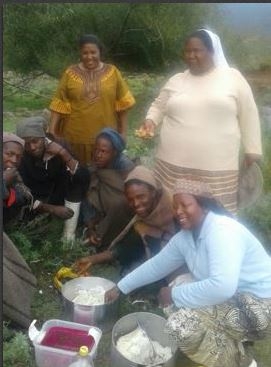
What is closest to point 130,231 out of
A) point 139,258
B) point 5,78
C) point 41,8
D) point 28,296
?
point 139,258

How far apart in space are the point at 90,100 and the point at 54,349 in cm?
104

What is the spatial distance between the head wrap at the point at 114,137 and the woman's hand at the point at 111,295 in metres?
Result: 0.62

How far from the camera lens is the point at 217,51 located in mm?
2373

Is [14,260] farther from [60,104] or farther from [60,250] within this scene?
[60,104]

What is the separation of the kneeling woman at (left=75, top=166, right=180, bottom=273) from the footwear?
16 centimetres

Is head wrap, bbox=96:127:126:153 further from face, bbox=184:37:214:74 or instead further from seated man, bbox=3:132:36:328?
face, bbox=184:37:214:74

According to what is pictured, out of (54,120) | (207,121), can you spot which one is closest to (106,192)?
(54,120)

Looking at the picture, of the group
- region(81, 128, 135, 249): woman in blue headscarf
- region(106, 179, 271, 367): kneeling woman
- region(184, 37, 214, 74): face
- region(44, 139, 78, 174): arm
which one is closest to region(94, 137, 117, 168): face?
region(81, 128, 135, 249): woman in blue headscarf

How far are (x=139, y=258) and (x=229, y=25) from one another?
1.07 m

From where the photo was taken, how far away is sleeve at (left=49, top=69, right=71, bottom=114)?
2568 millimetres

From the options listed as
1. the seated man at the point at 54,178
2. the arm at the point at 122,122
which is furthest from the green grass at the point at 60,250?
the seated man at the point at 54,178

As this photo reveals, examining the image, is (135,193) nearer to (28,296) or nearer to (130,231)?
(130,231)

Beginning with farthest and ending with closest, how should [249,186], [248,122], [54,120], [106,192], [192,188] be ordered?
[106,192], [54,120], [249,186], [248,122], [192,188]

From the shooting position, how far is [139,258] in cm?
271
